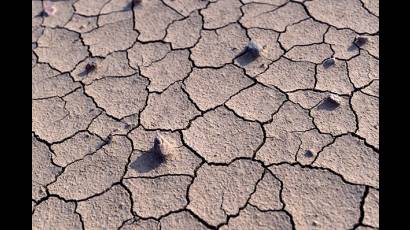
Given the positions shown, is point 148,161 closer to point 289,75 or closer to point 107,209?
point 107,209

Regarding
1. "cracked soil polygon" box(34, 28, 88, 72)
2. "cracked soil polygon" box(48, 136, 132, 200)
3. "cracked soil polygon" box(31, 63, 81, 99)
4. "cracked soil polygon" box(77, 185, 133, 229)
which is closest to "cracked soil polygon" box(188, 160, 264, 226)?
"cracked soil polygon" box(77, 185, 133, 229)

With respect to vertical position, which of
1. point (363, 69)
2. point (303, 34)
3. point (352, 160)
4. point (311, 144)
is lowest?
point (352, 160)

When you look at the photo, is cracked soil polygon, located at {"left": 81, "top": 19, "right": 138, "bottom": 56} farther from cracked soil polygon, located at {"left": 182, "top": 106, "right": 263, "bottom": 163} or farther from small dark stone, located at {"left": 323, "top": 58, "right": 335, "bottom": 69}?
small dark stone, located at {"left": 323, "top": 58, "right": 335, "bottom": 69}

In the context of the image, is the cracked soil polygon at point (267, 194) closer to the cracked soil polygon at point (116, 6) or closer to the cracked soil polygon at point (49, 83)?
the cracked soil polygon at point (49, 83)

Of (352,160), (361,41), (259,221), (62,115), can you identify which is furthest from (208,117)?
(361,41)

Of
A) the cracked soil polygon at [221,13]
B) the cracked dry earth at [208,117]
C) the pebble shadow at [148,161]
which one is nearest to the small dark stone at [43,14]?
the cracked dry earth at [208,117]
